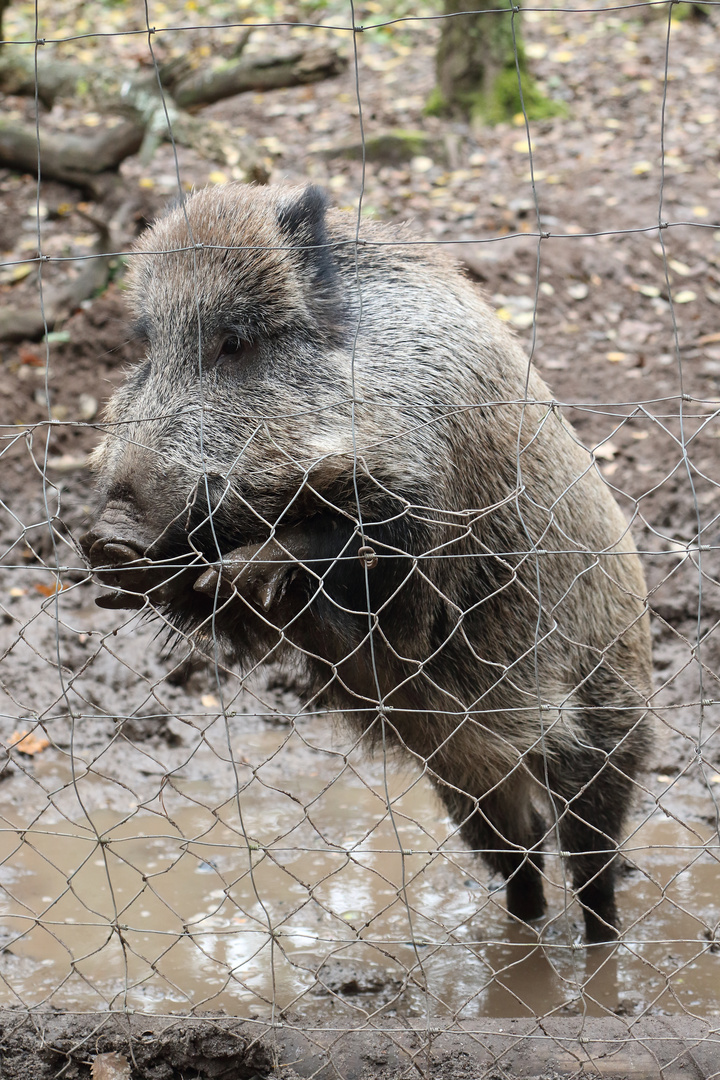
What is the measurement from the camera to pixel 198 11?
45.6ft

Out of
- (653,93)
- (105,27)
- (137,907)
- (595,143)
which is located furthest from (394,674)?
(105,27)

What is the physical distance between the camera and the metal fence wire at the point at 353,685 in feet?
8.64

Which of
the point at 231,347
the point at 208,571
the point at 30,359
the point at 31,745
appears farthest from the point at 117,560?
the point at 30,359

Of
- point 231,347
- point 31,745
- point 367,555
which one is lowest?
point 31,745

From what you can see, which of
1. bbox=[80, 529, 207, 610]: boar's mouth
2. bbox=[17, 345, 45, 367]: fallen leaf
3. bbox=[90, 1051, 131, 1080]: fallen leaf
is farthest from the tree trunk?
bbox=[90, 1051, 131, 1080]: fallen leaf

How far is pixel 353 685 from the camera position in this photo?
3396 millimetres

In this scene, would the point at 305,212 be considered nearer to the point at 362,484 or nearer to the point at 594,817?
the point at 362,484

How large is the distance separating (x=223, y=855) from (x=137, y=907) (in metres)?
0.55

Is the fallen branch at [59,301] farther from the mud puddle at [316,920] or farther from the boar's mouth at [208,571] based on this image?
the boar's mouth at [208,571]

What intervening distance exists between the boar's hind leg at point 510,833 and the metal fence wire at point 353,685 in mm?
16

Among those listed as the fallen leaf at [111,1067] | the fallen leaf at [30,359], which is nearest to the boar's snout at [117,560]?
the fallen leaf at [111,1067]

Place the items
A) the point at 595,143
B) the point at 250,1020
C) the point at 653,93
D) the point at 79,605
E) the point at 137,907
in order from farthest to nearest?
the point at 653,93
the point at 595,143
the point at 79,605
the point at 137,907
the point at 250,1020

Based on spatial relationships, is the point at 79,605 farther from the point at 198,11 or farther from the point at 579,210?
the point at 198,11

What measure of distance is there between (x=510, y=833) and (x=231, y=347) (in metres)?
2.12
